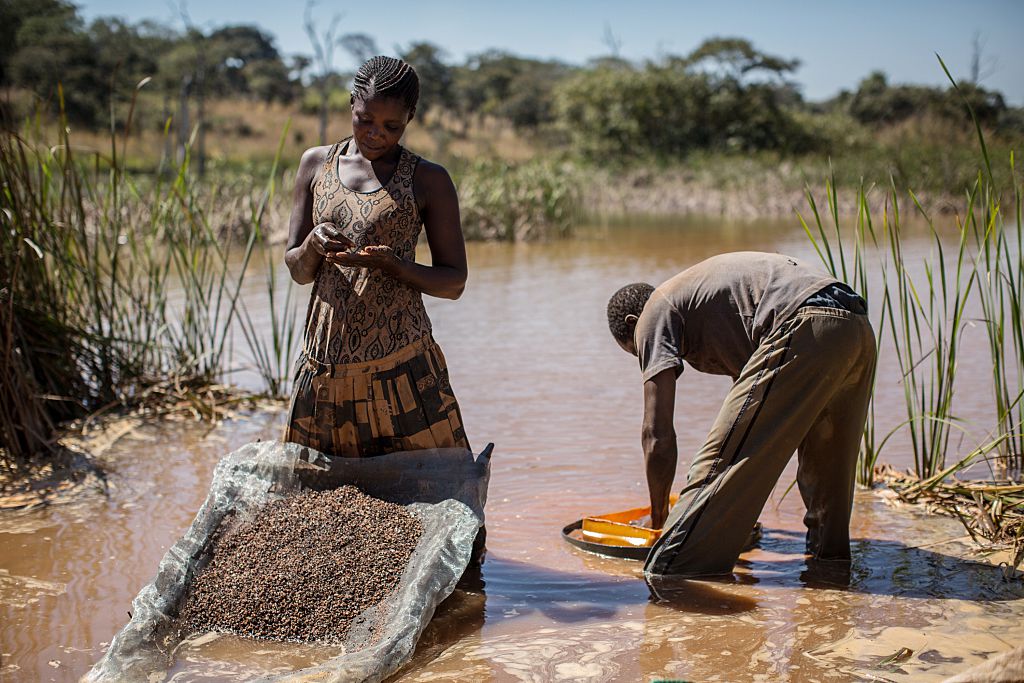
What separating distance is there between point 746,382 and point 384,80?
143 cm

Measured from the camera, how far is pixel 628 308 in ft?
11.2

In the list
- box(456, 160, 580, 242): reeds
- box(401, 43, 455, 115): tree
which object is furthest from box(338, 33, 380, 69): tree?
box(456, 160, 580, 242): reeds

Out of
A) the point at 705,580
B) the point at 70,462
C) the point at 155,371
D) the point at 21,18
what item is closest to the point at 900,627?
the point at 705,580

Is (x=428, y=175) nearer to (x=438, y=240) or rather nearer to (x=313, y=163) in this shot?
(x=438, y=240)

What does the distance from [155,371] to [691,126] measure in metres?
27.2

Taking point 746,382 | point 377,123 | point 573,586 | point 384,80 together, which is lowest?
point 573,586

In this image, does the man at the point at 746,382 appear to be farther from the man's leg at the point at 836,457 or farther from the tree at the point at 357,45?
the tree at the point at 357,45

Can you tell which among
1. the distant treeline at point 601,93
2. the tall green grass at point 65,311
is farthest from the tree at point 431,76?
the tall green grass at point 65,311

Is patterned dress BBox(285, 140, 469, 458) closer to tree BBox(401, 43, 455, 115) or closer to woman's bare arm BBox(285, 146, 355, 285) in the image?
woman's bare arm BBox(285, 146, 355, 285)

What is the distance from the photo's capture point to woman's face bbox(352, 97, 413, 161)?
111 inches

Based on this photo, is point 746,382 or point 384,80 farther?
point 746,382

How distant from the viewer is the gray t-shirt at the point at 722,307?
3.15 metres

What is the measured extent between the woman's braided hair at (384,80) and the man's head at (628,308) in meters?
1.01

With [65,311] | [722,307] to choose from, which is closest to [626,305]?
[722,307]
